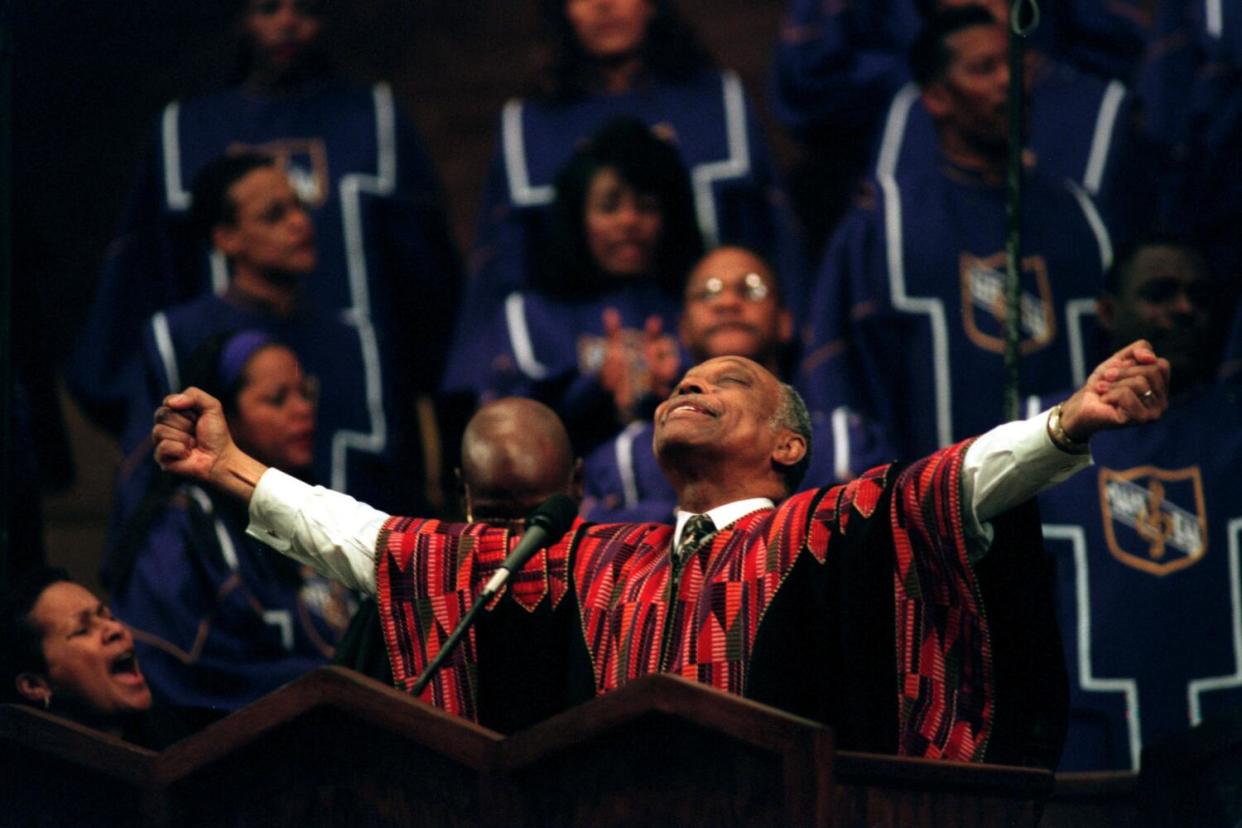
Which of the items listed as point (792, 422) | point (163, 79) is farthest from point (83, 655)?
point (163, 79)

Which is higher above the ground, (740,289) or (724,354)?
(740,289)

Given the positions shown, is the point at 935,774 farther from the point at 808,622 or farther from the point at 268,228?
the point at 268,228

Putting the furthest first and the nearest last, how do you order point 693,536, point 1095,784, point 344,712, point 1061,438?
point 1095,784
point 693,536
point 1061,438
point 344,712

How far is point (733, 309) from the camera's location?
17.3 ft

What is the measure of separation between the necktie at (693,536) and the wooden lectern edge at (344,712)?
2.42 ft

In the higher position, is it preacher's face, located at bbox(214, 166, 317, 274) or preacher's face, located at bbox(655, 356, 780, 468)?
preacher's face, located at bbox(214, 166, 317, 274)

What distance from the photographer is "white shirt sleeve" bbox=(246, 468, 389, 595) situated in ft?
12.2

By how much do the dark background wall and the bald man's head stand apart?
331cm

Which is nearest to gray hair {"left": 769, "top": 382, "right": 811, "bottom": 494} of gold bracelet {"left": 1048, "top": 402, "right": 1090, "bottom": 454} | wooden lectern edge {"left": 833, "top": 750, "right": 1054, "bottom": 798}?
gold bracelet {"left": 1048, "top": 402, "right": 1090, "bottom": 454}

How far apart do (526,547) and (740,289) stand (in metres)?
2.11

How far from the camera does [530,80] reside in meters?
6.76

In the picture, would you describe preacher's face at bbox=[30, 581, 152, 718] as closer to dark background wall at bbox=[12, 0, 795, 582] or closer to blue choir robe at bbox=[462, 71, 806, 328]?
blue choir robe at bbox=[462, 71, 806, 328]

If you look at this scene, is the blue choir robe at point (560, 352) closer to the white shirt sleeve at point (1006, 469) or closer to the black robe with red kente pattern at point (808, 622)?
the black robe with red kente pattern at point (808, 622)

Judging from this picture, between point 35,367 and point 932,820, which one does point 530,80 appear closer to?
point 35,367
